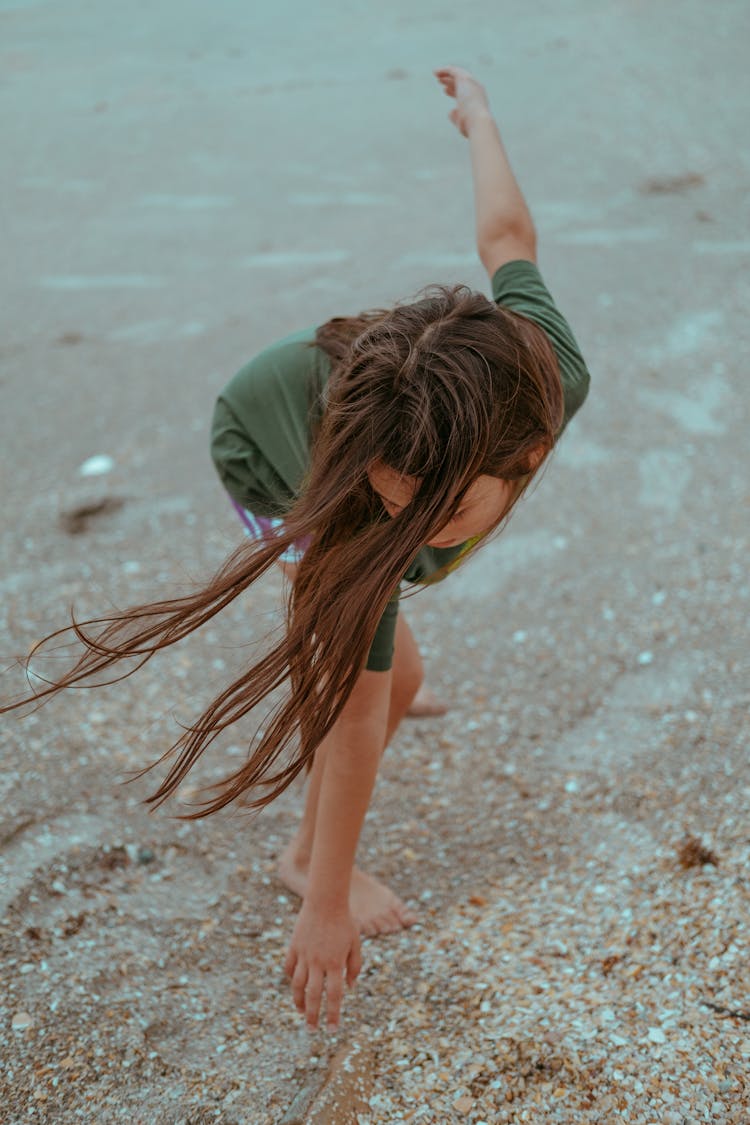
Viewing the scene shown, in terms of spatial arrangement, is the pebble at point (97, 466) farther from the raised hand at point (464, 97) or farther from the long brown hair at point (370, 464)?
the long brown hair at point (370, 464)

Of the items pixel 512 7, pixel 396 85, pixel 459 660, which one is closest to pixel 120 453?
pixel 459 660

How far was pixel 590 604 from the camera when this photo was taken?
2.88m

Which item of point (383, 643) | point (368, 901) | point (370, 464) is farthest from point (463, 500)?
point (368, 901)

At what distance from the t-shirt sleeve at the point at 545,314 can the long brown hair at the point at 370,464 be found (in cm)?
21

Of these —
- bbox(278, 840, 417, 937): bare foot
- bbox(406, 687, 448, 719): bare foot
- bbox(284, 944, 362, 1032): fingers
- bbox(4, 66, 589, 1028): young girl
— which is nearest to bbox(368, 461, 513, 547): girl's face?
bbox(4, 66, 589, 1028): young girl

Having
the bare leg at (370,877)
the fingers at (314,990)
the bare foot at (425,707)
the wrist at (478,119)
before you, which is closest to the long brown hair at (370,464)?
the fingers at (314,990)

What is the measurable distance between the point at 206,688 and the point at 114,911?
76 centimetres

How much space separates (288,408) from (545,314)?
478 mm

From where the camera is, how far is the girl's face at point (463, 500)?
Answer: 138 centimetres

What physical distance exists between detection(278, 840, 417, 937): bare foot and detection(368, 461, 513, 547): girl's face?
854 millimetres

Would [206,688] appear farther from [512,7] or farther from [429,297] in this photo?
[512,7]

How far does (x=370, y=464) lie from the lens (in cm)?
137

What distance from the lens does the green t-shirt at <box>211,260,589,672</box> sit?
1779mm

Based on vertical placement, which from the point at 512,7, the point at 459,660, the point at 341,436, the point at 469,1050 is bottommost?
the point at 459,660
